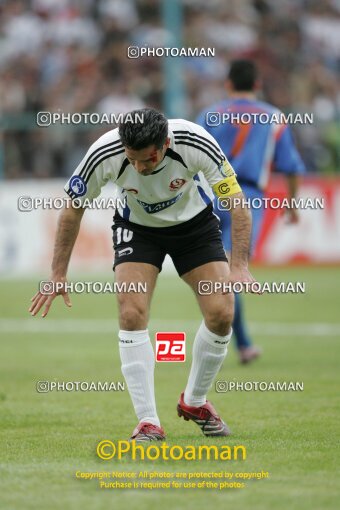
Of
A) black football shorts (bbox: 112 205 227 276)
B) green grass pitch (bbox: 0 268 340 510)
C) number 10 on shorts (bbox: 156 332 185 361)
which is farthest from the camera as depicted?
number 10 on shorts (bbox: 156 332 185 361)

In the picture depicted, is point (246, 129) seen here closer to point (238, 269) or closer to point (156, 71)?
point (238, 269)

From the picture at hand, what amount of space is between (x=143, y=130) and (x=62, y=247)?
1.04 m

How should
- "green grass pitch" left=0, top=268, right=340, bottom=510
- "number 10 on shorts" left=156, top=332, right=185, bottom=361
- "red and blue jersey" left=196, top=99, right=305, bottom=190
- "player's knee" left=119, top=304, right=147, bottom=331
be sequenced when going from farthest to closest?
"red and blue jersey" left=196, top=99, right=305, bottom=190, "number 10 on shorts" left=156, top=332, right=185, bottom=361, "player's knee" left=119, top=304, right=147, bottom=331, "green grass pitch" left=0, top=268, right=340, bottom=510

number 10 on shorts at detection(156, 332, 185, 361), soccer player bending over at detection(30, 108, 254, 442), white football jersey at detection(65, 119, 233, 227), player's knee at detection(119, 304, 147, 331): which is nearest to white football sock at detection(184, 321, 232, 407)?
soccer player bending over at detection(30, 108, 254, 442)

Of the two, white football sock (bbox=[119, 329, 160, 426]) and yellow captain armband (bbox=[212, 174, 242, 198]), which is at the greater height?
yellow captain armband (bbox=[212, 174, 242, 198])

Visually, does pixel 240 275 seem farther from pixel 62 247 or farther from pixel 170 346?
pixel 170 346

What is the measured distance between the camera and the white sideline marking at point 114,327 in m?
13.2

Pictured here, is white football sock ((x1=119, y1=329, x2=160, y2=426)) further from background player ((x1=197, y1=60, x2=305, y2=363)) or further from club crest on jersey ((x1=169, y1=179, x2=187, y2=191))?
background player ((x1=197, y1=60, x2=305, y2=363))

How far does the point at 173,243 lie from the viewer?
7.07m

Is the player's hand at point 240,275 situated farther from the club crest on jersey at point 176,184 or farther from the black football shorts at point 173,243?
the club crest on jersey at point 176,184

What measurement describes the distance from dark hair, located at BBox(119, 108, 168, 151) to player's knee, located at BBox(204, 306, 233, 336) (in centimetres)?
114

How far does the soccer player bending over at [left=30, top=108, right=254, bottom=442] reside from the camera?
659 cm

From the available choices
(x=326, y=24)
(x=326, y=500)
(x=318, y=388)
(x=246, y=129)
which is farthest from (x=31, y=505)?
(x=326, y=24)

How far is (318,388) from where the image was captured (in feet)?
29.9
